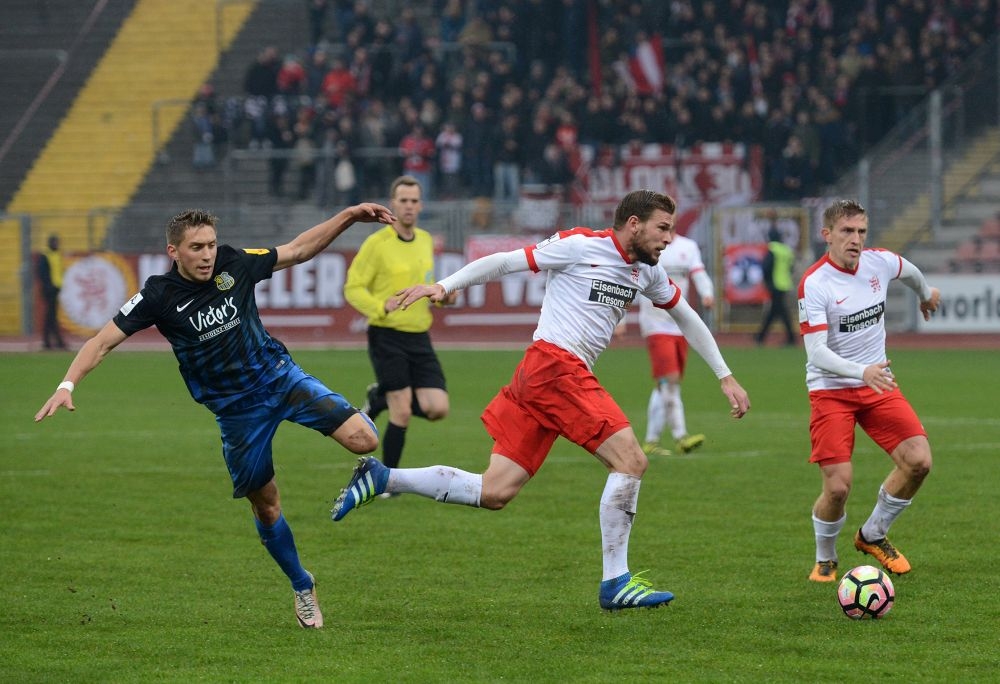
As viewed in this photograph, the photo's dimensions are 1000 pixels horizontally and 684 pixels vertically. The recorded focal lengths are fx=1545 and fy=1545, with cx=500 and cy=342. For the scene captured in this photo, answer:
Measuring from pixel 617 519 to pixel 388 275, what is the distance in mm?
4889

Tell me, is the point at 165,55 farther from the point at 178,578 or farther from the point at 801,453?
the point at 178,578

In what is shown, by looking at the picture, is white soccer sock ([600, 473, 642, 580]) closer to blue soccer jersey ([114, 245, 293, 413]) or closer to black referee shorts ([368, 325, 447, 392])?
blue soccer jersey ([114, 245, 293, 413])

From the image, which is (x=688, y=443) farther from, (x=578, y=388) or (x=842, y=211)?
(x=578, y=388)

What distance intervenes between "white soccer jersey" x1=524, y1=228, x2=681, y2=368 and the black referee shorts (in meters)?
4.08

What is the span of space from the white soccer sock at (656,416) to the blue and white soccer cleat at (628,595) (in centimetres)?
701

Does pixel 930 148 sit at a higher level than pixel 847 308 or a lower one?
higher

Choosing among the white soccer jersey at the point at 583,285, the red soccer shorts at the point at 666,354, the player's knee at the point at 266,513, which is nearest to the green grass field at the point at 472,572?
the player's knee at the point at 266,513

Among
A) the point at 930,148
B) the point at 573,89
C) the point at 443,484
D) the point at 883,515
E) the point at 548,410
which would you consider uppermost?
the point at 573,89

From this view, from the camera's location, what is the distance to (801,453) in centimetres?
1477

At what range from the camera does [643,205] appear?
8000 millimetres

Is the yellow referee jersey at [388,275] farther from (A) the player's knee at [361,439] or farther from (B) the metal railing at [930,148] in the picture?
(B) the metal railing at [930,148]

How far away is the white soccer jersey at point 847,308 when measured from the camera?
8.65m

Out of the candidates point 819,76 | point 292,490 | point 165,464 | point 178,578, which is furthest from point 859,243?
point 819,76

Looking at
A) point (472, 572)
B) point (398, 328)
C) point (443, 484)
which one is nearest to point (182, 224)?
point (443, 484)
